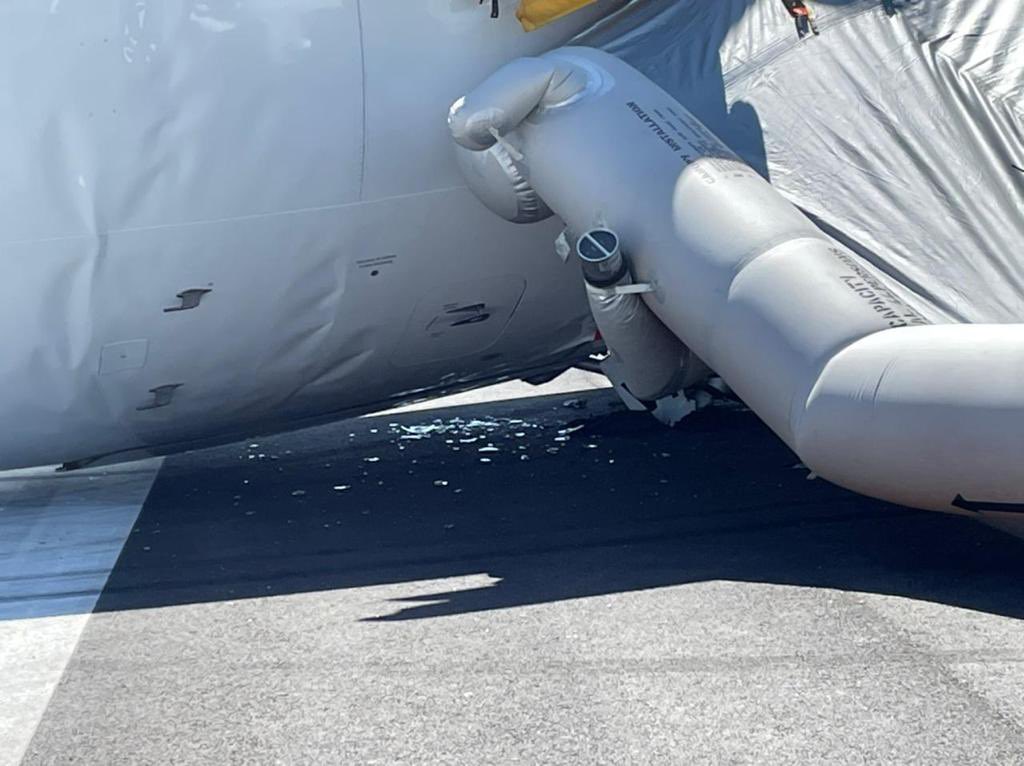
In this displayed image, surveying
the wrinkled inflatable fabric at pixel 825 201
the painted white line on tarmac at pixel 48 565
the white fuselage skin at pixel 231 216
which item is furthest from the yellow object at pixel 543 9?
the painted white line on tarmac at pixel 48 565

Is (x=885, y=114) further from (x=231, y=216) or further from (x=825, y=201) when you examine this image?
(x=231, y=216)

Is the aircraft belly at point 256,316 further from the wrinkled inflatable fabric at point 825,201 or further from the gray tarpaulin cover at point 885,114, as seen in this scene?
the gray tarpaulin cover at point 885,114

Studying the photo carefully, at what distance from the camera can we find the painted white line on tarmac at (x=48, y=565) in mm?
4711

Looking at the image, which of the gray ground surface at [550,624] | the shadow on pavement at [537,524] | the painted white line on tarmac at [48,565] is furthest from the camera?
the shadow on pavement at [537,524]

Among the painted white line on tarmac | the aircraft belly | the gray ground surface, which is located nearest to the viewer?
the gray ground surface

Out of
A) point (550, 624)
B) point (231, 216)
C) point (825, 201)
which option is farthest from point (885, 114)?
point (231, 216)

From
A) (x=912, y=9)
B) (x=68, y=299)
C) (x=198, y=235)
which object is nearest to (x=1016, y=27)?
(x=912, y=9)

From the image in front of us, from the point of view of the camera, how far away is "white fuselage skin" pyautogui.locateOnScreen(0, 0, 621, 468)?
6.02 metres

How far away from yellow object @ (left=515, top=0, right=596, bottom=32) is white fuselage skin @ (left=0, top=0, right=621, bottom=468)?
0.11 meters

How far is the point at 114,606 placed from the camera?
5.58 m

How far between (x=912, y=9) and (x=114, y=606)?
376cm

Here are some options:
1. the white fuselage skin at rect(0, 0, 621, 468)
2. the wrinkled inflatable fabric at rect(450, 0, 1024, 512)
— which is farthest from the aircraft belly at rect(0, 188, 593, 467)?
the wrinkled inflatable fabric at rect(450, 0, 1024, 512)

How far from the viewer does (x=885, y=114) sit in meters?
6.04

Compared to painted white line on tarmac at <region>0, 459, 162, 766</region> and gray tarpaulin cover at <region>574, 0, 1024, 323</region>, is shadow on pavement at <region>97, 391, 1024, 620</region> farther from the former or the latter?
gray tarpaulin cover at <region>574, 0, 1024, 323</region>
